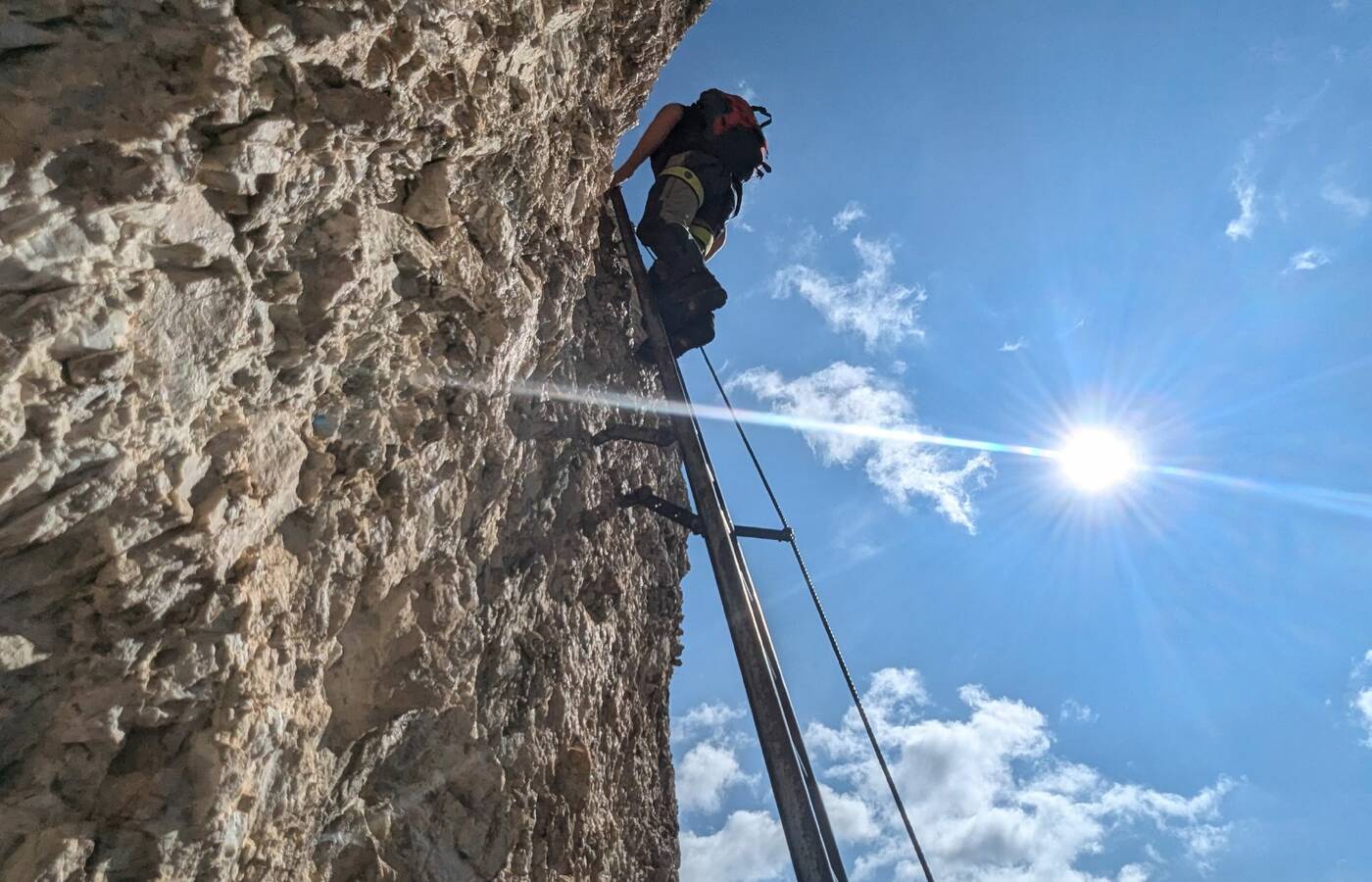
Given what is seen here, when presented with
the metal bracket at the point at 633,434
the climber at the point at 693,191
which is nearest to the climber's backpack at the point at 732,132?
the climber at the point at 693,191

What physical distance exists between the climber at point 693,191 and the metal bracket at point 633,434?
989 millimetres

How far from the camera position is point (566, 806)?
3.38 metres

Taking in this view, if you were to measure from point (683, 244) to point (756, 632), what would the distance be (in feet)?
8.80

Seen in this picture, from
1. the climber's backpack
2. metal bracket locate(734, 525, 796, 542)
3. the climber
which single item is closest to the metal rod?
metal bracket locate(734, 525, 796, 542)

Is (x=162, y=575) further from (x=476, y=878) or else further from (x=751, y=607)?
(x=751, y=607)

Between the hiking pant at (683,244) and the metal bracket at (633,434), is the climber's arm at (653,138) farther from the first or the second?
the metal bracket at (633,434)

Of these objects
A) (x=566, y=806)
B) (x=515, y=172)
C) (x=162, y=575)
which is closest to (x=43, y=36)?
(x=162, y=575)

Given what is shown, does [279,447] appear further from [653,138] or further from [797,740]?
[653,138]

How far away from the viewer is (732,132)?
19.8ft

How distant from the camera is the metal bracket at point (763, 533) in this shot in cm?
429

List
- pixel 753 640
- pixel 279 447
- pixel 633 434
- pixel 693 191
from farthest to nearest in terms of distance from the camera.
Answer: pixel 693 191 → pixel 633 434 → pixel 753 640 → pixel 279 447

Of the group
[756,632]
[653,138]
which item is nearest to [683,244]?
[653,138]

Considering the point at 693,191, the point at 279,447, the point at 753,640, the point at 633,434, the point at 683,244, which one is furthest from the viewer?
the point at 693,191

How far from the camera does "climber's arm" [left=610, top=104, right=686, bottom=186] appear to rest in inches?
219
